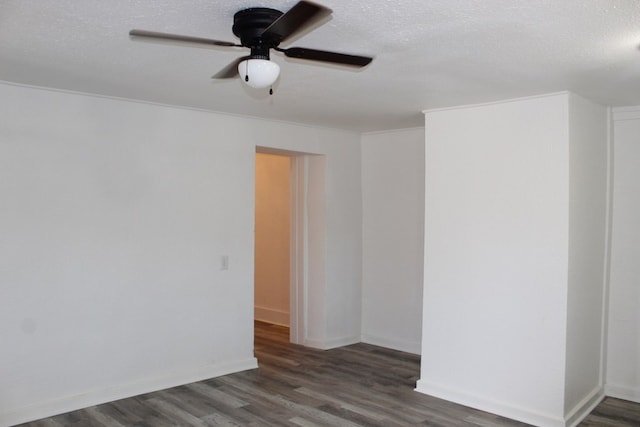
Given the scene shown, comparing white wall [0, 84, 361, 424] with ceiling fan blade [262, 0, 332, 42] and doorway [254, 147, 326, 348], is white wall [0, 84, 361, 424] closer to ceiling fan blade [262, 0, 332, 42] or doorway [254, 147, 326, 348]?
doorway [254, 147, 326, 348]

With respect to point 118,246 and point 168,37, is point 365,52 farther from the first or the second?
point 118,246

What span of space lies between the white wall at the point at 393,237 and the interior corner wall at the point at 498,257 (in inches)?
40.4

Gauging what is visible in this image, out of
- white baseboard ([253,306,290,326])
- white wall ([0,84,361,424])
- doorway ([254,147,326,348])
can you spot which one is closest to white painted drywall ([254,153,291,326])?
white baseboard ([253,306,290,326])

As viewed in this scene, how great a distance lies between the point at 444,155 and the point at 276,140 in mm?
1636

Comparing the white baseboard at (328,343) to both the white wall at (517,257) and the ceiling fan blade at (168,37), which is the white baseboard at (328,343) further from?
the ceiling fan blade at (168,37)

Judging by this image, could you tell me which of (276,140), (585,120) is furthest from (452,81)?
(276,140)

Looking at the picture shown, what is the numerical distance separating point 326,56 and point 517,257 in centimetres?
230

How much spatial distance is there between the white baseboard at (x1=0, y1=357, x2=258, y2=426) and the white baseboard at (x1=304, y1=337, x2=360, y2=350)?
87cm

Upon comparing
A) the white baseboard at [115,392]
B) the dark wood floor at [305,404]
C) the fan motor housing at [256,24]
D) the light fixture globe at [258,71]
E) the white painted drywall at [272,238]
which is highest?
the fan motor housing at [256,24]

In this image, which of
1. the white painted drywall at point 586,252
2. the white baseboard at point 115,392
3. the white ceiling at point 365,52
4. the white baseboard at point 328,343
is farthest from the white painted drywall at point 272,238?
the white painted drywall at point 586,252

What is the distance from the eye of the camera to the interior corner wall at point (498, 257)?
361cm

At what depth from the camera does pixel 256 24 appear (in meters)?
2.18

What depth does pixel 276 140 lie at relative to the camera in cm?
497

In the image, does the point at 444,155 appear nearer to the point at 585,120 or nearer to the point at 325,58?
the point at 585,120
